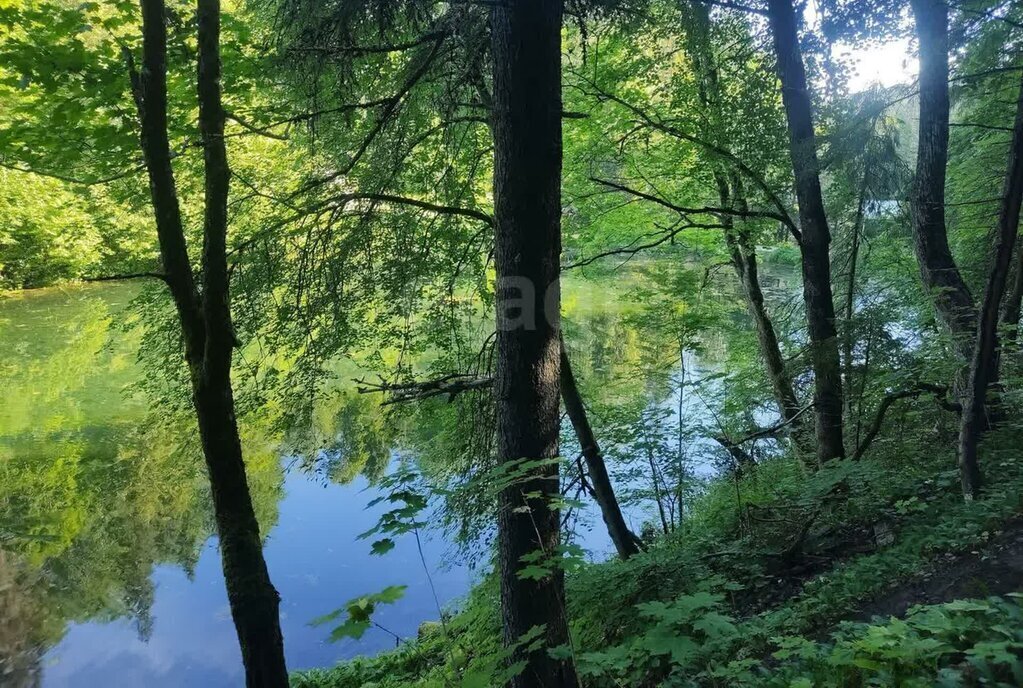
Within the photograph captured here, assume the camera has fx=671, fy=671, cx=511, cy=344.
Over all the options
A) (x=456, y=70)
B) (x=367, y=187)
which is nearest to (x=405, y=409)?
(x=367, y=187)

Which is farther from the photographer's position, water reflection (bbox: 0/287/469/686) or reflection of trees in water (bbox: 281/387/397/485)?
reflection of trees in water (bbox: 281/387/397/485)

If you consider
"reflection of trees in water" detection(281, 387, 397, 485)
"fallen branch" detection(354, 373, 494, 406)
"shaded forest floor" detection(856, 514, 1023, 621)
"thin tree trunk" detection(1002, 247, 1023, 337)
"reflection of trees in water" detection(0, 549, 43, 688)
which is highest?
"reflection of trees in water" detection(281, 387, 397, 485)

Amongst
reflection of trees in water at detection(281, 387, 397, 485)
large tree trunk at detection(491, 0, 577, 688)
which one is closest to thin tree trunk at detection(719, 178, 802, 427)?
large tree trunk at detection(491, 0, 577, 688)

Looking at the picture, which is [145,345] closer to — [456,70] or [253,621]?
[253,621]

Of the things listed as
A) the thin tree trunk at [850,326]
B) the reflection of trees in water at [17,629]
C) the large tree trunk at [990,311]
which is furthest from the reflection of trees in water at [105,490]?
the large tree trunk at [990,311]

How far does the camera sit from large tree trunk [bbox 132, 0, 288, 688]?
195 inches

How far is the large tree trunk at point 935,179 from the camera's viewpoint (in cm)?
558

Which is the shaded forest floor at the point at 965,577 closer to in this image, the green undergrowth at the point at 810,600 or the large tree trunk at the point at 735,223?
the green undergrowth at the point at 810,600

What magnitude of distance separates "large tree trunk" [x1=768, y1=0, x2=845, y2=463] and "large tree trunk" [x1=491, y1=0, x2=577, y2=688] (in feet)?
11.1

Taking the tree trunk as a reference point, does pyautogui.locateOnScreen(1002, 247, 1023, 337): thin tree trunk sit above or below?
above

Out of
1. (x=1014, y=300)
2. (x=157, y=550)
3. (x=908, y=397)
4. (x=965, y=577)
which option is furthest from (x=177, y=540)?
(x=1014, y=300)

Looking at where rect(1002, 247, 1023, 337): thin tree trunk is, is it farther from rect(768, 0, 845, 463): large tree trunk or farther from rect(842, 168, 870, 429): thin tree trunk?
rect(768, 0, 845, 463): large tree trunk

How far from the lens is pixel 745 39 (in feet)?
22.9

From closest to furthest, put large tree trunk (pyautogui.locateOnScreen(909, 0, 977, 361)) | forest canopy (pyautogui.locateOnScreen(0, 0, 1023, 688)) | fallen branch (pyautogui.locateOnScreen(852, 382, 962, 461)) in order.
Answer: forest canopy (pyautogui.locateOnScreen(0, 0, 1023, 688)) → fallen branch (pyautogui.locateOnScreen(852, 382, 962, 461)) → large tree trunk (pyautogui.locateOnScreen(909, 0, 977, 361))
